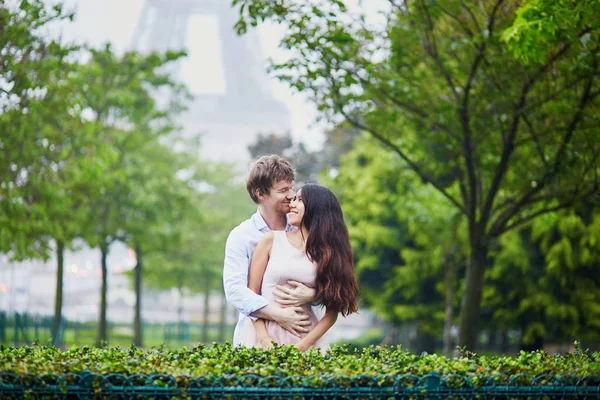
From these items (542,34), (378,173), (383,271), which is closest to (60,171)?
(378,173)

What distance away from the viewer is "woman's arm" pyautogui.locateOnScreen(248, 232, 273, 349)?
591cm

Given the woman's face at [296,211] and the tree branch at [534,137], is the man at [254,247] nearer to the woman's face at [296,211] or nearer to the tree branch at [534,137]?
the woman's face at [296,211]

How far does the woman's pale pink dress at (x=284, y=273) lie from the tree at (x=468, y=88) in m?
4.64

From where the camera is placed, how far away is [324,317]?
5883mm

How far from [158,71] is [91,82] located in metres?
3.05

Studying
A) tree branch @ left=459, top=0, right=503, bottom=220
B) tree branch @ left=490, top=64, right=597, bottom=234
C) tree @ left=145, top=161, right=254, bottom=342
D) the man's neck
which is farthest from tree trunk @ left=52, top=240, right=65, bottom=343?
the man's neck

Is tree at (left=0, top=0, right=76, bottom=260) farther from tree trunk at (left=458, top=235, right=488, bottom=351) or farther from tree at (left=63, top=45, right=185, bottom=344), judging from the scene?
tree trunk at (left=458, top=235, right=488, bottom=351)

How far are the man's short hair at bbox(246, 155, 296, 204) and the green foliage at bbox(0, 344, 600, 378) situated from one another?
3.86ft

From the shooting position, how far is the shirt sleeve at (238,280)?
5.76 metres

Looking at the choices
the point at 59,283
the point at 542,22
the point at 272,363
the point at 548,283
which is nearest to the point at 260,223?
the point at 272,363

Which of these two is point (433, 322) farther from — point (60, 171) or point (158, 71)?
point (60, 171)

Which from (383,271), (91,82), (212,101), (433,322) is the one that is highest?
(212,101)

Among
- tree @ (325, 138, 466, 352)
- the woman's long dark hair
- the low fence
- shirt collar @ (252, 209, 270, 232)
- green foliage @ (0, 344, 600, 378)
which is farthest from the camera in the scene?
tree @ (325, 138, 466, 352)

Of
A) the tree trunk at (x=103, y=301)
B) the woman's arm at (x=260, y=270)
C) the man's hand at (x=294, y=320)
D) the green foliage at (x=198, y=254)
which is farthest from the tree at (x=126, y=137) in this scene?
the man's hand at (x=294, y=320)
